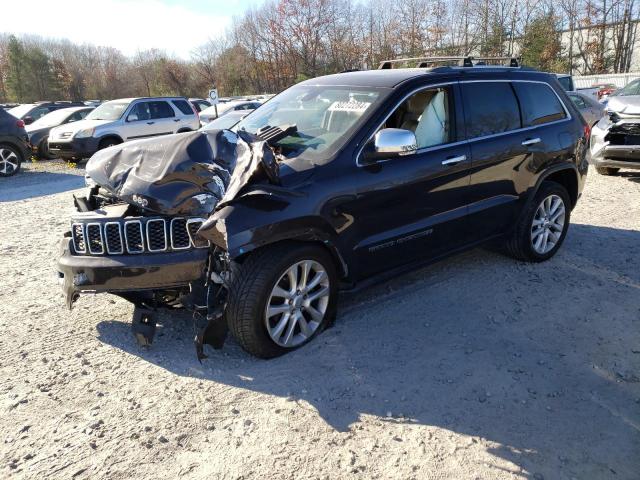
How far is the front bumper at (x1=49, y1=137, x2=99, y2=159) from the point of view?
1283 cm

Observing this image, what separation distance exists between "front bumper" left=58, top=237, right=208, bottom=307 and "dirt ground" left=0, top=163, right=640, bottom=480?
1.89 feet

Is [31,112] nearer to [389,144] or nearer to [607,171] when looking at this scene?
[607,171]

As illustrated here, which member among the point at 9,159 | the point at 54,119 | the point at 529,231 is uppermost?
the point at 54,119

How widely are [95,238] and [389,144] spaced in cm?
207

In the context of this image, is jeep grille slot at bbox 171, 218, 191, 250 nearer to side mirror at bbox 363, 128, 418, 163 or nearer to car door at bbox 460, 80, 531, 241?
side mirror at bbox 363, 128, 418, 163

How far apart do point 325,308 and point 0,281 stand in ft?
10.9


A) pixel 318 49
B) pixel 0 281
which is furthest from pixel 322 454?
pixel 318 49

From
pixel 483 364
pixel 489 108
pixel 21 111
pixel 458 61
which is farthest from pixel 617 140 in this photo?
pixel 21 111

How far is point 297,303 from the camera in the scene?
347cm

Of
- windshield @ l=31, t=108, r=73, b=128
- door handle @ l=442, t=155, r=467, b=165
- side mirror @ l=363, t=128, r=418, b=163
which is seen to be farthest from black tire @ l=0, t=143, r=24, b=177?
door handle @ l=442, t=155, r=467, b=165

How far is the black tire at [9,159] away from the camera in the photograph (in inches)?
462

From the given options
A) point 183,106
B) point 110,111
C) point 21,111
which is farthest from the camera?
point 21,111

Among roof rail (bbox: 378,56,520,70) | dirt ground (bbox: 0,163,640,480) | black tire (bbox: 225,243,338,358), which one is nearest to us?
dirt ground (bbox: 0,163,640,480)

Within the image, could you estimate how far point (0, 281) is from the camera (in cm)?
488
